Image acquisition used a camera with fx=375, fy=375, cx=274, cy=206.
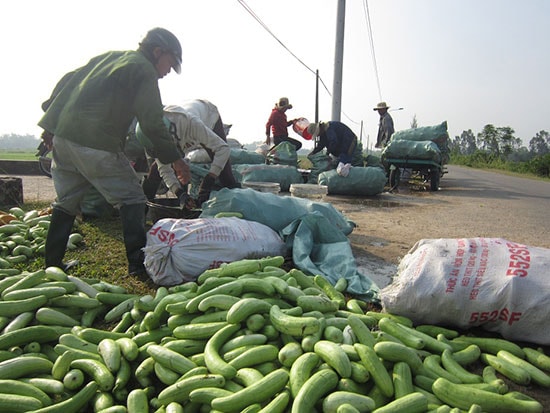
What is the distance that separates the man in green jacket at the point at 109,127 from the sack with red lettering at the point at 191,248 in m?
0.37

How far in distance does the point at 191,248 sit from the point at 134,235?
0.65m

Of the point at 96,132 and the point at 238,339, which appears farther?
the point at 96,132

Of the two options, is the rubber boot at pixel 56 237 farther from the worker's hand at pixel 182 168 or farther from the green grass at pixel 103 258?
the worker's hand at pixel 182 168

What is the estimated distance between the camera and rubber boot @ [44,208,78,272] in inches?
136

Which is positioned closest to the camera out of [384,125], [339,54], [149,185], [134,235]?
[134,235]

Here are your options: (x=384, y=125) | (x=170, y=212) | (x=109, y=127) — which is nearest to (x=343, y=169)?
(x=384, y=125)

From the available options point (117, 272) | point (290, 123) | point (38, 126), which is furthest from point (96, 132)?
point (290, 123)

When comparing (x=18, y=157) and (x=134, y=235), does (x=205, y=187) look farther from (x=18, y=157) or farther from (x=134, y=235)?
(x=18, y=157)

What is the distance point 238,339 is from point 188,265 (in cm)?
130

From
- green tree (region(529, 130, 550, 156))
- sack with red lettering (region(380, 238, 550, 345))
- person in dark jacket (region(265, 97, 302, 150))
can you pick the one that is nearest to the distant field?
person in dark jacket (region(265, 97, 302, 150))

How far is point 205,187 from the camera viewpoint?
4.36m

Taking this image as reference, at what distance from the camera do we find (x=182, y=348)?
2.00 m

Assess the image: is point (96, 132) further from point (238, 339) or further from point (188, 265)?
point (238, 339)

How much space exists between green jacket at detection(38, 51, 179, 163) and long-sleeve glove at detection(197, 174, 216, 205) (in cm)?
100
